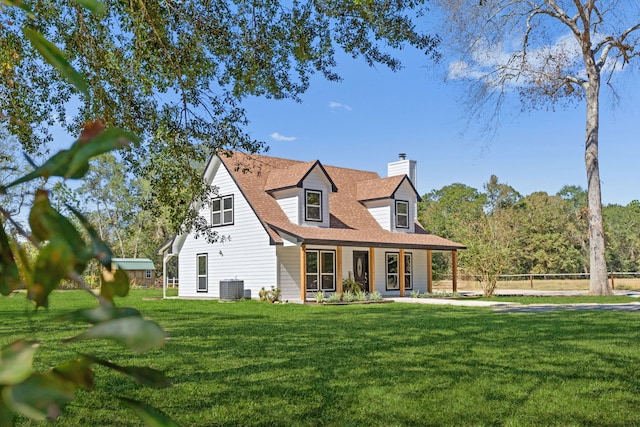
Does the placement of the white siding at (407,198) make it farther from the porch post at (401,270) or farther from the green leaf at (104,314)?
the green leaf at (104,314)

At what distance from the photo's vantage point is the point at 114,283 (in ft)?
1.74

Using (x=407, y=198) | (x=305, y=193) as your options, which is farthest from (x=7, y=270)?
(x=407, y=198)

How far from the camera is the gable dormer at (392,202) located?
92.2ft

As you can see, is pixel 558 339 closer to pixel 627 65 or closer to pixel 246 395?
pixel 246 395

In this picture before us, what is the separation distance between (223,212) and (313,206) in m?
4.24

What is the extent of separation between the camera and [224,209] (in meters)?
26.3

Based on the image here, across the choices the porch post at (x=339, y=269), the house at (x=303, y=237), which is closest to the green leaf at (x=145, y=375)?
the house at (x=303, y=237)

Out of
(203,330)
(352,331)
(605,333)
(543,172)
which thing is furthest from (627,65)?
(543,172)

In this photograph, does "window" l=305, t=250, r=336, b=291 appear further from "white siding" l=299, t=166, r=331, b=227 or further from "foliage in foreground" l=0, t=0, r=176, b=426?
"foliage in foreground" l=0, t=0, r=176, b=426

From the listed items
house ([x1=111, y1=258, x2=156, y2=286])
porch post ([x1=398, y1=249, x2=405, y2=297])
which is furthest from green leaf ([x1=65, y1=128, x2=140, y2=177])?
house ([x1=111, y1=258, x2=156, y2=286])

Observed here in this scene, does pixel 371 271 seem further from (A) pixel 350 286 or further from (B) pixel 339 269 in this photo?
(B) pixel 339 269

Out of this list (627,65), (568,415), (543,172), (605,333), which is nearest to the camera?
(568,415)

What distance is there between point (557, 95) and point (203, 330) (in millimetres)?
20572

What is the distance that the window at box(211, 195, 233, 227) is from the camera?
25.9 m
